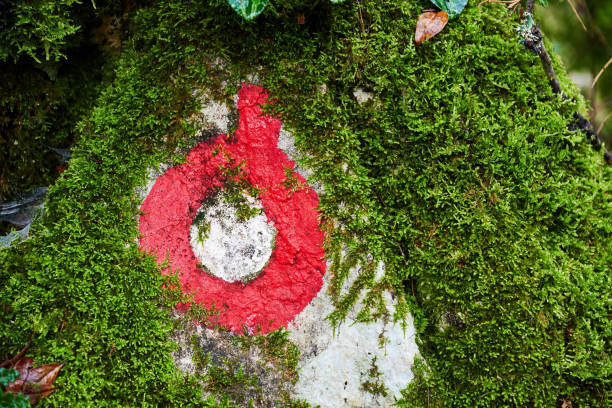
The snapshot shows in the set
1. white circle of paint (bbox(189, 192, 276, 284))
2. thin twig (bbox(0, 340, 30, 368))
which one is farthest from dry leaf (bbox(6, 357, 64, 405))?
white circle of paint (bbox(189, 192, 276, 284))

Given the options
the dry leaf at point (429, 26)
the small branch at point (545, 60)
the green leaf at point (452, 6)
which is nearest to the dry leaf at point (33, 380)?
the dry leaf at point (429, 26)

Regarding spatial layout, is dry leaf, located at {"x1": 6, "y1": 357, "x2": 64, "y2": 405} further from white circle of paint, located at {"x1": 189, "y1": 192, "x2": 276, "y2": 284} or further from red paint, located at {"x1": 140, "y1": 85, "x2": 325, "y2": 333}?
white circle of paint, located at {"x1": 189, "y1": 192, "x2": 276, "y2": 284}

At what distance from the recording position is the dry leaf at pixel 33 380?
5.60ft

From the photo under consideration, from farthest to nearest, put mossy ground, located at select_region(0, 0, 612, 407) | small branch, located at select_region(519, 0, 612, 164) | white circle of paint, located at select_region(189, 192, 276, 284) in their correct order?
small branch, located at select_region(519, 0, 612, 164), white circle of paint, located at select_region(189, 192, 276, 284), mossy ground, located at select_region(0, 0, 612, 407)

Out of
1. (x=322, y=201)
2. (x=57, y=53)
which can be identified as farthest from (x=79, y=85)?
(x=322, y=201)

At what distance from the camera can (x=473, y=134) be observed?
203 cm

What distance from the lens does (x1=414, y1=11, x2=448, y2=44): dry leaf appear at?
2.07 m

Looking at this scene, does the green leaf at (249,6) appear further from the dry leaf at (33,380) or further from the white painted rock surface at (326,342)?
the dry leaf at (33,380)

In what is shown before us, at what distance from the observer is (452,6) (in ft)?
6.73

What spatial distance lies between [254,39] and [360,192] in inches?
42.5

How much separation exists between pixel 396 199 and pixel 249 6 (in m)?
1.31

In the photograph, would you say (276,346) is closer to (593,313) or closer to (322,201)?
(322,201)

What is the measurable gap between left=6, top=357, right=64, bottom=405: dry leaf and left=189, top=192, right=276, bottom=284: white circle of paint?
0.89 metres

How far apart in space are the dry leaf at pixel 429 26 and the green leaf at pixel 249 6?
0.91 m
